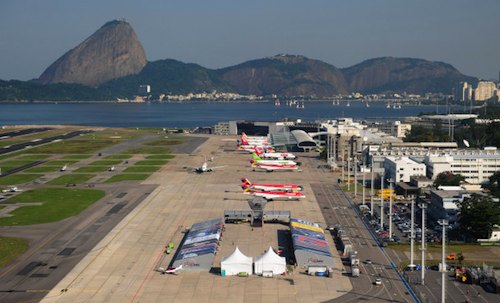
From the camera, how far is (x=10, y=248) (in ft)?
193

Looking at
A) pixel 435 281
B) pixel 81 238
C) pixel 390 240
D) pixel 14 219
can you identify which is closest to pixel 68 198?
pixel 14 219

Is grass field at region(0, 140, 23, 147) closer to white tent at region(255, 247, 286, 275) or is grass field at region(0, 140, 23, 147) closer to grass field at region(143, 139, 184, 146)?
grass field at region(143, 139, 184, 146)

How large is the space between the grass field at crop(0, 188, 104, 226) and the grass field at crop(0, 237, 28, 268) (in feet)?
22.7

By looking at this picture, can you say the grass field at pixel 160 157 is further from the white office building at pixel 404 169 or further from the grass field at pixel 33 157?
the white office building at pixel 404 169

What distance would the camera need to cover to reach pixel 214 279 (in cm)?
5025

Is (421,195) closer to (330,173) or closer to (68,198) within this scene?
(330,173)

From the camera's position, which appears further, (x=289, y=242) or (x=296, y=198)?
(x=296, y=198)

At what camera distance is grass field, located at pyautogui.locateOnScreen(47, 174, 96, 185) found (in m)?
95.7

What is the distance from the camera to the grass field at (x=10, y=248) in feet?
183

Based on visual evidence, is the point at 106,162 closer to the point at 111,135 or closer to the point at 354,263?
the point at 111,135

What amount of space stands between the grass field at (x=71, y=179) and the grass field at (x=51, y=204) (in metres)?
6.25

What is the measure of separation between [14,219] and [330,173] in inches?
2067

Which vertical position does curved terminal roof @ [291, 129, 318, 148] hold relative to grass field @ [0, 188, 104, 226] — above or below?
above

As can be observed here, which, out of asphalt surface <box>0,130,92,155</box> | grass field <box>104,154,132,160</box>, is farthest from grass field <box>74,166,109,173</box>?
asphalt surface <box>0,130,92,155</box>
